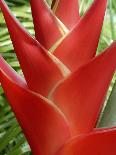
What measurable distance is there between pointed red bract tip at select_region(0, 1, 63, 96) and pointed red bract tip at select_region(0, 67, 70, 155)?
19mm

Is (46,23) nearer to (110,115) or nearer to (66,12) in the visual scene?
(66,12)

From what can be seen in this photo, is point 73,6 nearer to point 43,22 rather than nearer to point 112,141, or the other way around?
point 43,22

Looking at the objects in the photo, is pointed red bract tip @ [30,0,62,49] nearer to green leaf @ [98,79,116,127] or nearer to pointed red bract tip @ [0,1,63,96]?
pointed red bract tip @ [0,1,63,96]

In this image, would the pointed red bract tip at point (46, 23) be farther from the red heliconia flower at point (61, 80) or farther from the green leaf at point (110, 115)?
the green leaf at point (110, 115)

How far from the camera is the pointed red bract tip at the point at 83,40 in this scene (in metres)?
0.40

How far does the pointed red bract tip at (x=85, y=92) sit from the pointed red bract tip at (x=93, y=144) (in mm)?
14

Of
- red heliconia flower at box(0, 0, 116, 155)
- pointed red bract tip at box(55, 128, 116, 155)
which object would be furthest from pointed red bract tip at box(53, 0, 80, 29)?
pointed red bract tip at box(55, 128, 116, 155)

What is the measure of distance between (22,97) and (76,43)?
74 mm

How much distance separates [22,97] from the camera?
1.35ft

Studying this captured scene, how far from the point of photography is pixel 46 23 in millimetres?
418

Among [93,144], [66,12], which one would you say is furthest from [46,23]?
[93,144]

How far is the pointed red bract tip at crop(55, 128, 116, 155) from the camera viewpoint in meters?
0.40

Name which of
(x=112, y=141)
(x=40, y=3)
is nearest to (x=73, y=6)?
(x=40, y=3)

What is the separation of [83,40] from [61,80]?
0.14 feet
